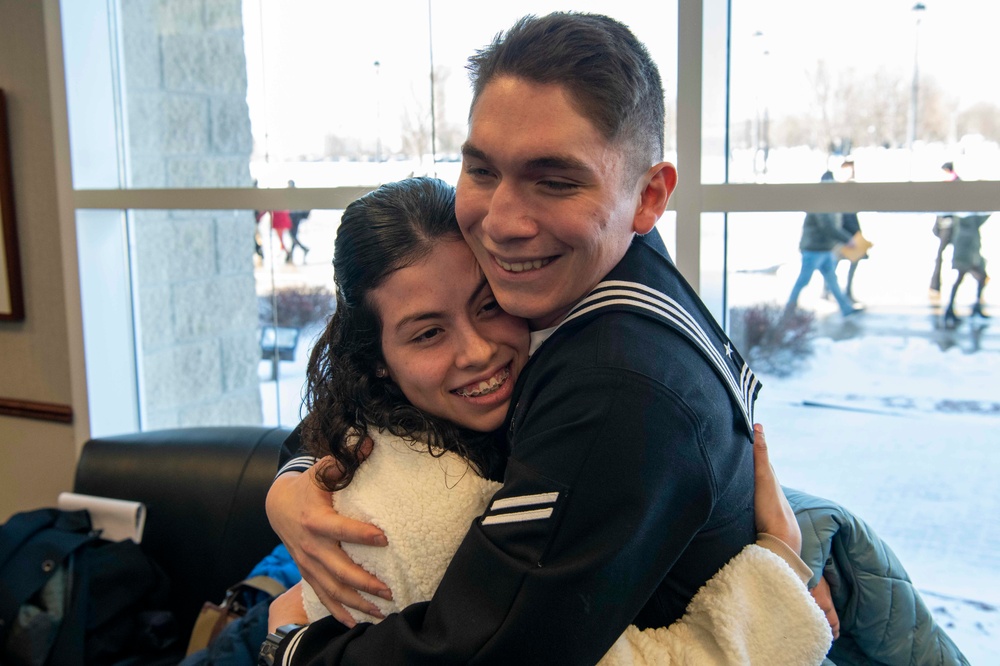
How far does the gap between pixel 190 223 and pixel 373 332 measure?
6.76 ft

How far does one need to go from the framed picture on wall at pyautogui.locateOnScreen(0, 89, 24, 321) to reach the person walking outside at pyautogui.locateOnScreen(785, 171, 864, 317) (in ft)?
9.03

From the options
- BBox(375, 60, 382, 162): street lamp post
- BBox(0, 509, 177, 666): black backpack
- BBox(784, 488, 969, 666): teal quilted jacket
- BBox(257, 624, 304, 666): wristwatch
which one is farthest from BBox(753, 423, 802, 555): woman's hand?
BBox(0, 509, 177, 666): black backpack

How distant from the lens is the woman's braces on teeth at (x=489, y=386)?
3.86 feet

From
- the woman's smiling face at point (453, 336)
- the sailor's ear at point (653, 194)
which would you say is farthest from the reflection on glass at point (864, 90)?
the woman's smiling face at point (453, 336)

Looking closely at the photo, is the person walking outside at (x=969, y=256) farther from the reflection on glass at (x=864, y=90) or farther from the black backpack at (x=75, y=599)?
the black backpack at (x=75, y=599)

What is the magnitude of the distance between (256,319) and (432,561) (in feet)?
6.72

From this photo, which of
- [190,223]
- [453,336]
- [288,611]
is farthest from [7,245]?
[453,336]

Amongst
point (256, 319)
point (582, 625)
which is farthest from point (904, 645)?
point (256, 319)

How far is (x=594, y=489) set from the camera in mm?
864

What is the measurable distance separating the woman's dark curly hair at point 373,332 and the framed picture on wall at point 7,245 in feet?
7.69

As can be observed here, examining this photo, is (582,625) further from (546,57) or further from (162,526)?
(162,526)

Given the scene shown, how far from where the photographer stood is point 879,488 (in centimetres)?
198

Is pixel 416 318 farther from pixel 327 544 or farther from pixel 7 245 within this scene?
pixel 7 245

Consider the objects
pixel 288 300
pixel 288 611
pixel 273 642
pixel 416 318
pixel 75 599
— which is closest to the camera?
pixel 416 318
